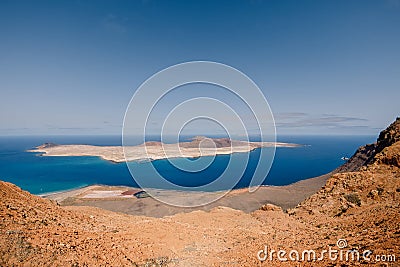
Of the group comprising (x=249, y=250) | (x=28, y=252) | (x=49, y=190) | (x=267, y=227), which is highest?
(x=28, y=252)

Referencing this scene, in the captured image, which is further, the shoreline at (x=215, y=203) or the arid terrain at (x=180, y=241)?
the shoreline at (x=215, y=203)

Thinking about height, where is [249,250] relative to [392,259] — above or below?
below

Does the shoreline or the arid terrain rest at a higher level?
the arid terrain

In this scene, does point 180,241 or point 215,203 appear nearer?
point 180,241

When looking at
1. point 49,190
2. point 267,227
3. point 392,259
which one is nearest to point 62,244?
point 392,259

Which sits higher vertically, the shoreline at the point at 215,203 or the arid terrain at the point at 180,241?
the arid terrain at the point at 180,241

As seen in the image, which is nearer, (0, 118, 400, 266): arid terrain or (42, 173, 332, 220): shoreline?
(0, 118, 400, 266): arid terrain

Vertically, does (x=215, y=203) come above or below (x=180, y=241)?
below

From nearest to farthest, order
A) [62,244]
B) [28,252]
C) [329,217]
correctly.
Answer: [28,252] < [62,244] < [329,217]

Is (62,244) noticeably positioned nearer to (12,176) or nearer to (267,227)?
(267,227)

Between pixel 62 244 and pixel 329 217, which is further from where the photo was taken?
pixel 329 217

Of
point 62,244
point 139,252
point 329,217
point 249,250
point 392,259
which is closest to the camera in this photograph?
point 392,259
